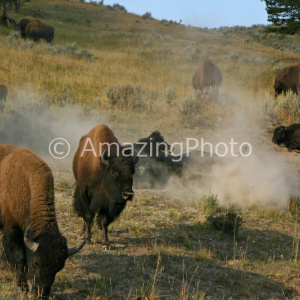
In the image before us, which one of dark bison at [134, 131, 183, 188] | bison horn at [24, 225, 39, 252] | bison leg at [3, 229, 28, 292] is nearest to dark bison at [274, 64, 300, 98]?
dark bison at [134, 131, 183, 188]

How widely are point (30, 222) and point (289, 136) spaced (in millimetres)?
9273

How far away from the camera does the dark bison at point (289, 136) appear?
1166cm

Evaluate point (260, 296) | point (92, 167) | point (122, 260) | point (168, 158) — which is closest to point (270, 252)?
point (260, 296)

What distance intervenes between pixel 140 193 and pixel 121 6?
70.3 m

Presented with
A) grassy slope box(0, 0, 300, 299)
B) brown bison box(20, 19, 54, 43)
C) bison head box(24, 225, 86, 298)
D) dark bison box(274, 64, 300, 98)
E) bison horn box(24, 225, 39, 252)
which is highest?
brown bison box(20, 19, 54, 43)

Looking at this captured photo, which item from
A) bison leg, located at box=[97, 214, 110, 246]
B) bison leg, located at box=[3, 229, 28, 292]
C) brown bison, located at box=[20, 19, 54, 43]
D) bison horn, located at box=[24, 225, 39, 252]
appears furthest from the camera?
brown bison, located at box=[20, 19, 54, 43]

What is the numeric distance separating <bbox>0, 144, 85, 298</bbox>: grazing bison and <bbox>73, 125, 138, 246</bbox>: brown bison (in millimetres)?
1298

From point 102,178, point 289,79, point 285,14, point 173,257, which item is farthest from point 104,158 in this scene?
point 285,14

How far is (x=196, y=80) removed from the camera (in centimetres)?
1939

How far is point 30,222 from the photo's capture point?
13.6 ft

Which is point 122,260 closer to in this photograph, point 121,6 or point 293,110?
point 293,110

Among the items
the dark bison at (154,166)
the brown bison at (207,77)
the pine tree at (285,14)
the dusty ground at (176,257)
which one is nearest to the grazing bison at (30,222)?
the dusty ground at (176,257)

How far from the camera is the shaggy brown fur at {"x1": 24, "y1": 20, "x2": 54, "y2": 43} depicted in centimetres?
3126

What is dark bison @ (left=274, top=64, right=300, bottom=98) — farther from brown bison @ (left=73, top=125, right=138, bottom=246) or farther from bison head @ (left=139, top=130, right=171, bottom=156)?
brown bison @ (left=73, top=125, right=138, bottom=246)
